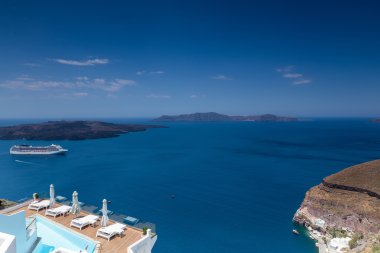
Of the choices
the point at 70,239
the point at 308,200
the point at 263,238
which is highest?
the point at 70,239

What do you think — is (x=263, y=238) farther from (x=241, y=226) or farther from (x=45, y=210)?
(x=45, y=210)

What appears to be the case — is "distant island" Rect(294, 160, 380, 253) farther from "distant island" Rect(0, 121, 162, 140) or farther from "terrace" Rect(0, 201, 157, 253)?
"distant island" Rect(0, 121, 162, 140)

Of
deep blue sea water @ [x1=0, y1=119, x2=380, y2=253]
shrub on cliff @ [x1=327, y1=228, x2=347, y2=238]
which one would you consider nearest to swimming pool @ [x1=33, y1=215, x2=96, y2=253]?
deep blue sea water @ [x1=0, y1=119, x2=380, y2=253]

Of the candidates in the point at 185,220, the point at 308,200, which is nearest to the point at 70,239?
the point at 185,220

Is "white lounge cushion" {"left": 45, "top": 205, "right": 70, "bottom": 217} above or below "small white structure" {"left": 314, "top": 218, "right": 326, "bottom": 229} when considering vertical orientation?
above

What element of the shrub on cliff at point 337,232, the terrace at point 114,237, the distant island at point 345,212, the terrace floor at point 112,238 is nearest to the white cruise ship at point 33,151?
the terrace at point 114,237

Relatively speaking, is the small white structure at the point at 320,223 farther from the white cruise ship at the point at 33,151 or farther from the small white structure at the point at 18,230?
the white cruise ship at the point at 33,151
